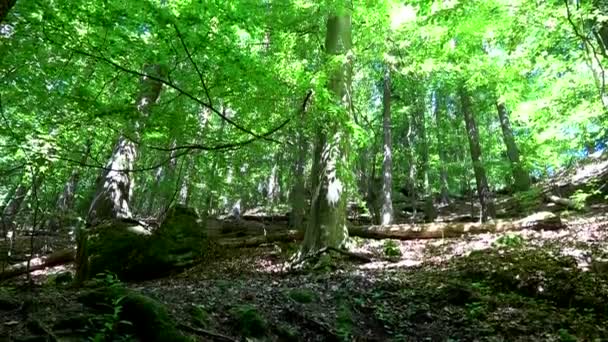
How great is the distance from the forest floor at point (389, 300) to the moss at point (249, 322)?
13 millimetres

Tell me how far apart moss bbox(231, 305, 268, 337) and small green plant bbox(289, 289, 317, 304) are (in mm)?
1107

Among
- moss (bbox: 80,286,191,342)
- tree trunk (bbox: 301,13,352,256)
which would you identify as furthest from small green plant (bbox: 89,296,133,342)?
tree trunk (bbox: 301,13,352,256)

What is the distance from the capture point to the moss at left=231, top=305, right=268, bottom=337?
17.6 feet

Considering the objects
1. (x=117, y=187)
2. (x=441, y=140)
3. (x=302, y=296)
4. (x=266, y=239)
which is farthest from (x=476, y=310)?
(x=441, y=140)

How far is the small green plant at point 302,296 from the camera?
679cm

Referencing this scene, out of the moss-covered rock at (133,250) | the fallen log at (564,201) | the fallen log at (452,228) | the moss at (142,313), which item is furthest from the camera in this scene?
the fallen log at (564,201)

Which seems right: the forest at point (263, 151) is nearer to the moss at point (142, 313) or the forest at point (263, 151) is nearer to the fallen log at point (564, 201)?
the moss at point (142, 313)

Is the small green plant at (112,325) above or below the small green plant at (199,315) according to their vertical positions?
above

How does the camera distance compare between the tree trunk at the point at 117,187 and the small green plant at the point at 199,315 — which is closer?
the small green plant at the point at 199,315

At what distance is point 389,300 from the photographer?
7223 millimetres

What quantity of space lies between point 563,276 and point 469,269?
1.55 metres

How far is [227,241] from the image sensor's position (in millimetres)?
14555

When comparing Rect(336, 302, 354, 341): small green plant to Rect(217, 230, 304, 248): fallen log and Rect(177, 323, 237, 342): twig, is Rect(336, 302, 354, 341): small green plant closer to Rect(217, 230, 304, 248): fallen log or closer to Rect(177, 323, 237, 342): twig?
Result: Rect(177, 323, 237, 342): twig

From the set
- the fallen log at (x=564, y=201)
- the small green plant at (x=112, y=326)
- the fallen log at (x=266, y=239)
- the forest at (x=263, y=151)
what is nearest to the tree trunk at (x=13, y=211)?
the forest at (x=263, y=151)
